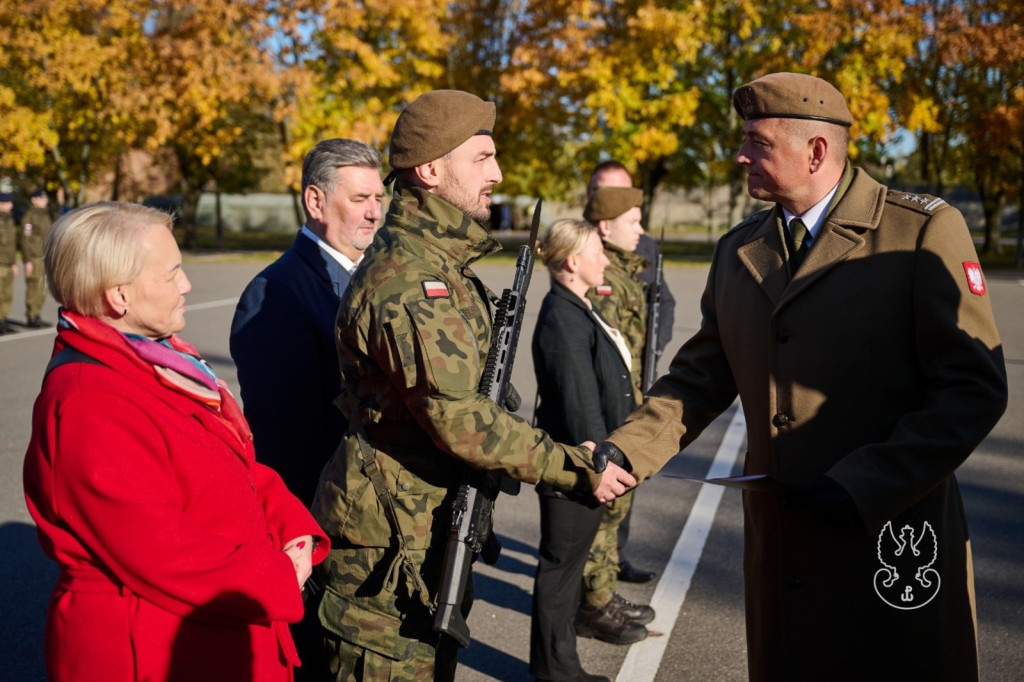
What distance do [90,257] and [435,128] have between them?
3.30 ft

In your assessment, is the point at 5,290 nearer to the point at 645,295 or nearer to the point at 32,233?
the point at 32,233

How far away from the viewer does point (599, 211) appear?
5.58m

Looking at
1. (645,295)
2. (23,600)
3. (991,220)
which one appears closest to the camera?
(23,600)

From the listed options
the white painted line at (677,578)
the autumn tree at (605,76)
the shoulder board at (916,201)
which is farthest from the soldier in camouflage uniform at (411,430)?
the autumn tree at (605,76)

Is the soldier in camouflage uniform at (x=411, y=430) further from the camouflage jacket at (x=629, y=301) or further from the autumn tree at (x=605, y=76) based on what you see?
the autumn tree at (x=605, y=76)

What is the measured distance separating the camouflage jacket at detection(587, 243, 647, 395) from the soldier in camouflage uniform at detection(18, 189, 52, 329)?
11.7 meters

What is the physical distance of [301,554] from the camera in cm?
240

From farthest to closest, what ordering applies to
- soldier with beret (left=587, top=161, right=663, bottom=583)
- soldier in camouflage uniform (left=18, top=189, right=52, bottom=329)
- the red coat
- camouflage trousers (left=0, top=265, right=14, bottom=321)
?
soldier in camouflage uniform (left=18, top=189, right=52, bottom=329) → camouflage trousers (left=0, top=265, right=14, bottom=321) → soldier with beret (left=587, top=161, right=663, bottom=583) → the red coat

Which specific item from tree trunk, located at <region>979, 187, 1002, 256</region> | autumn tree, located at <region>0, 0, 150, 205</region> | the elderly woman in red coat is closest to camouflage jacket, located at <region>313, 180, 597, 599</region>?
the elderly woman in red coat

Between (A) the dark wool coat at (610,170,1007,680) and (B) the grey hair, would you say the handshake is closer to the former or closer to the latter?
(A) the dark wool coat at (610,170,1007,680)

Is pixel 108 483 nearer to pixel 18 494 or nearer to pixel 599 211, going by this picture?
pixel 599 211

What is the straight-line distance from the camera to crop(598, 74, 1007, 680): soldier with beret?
7.47ft

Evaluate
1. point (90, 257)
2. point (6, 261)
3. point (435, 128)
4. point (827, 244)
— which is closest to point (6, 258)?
point (6, 261)

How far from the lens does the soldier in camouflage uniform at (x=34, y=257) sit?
14250 mm
